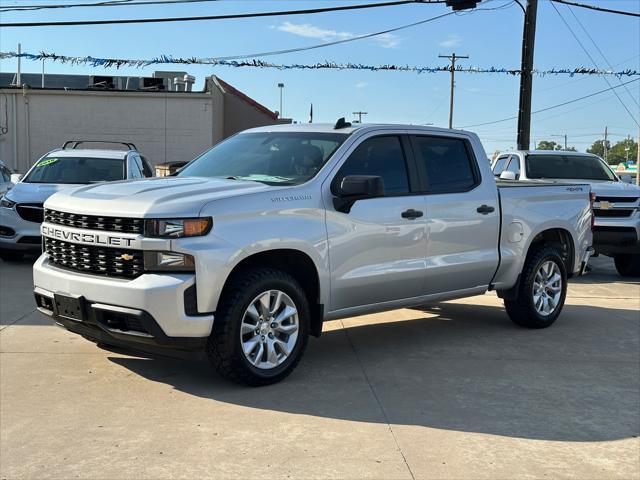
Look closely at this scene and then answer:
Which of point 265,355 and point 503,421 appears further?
point 265,355

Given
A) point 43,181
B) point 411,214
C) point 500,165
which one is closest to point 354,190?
point 411,214

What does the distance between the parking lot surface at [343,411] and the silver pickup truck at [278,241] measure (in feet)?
1.45

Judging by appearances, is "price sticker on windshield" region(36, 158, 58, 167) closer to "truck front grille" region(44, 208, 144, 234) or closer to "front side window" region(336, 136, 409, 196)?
"truck front grille" region(44, 208, 144, 234)

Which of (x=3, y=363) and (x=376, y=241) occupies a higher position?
(x=376, y=241)

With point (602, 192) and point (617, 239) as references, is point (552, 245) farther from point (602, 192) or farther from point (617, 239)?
point (602, 192)

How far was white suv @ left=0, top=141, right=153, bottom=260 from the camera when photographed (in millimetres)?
10539

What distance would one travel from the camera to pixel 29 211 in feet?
34.8

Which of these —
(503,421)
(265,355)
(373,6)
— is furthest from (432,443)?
(373,6)

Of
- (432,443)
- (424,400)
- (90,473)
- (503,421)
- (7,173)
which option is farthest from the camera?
(7,173)

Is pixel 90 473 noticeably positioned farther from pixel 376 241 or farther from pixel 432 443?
pixel 376 241

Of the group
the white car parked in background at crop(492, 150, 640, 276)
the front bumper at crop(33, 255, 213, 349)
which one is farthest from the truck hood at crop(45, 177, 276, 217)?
the white car parked in background at crop(492, 150, 640, 276)

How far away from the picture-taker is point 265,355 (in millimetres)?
5055

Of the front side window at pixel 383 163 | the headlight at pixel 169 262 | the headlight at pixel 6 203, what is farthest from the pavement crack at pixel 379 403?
the headlight at pixel 6 203

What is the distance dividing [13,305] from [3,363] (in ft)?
7.75
